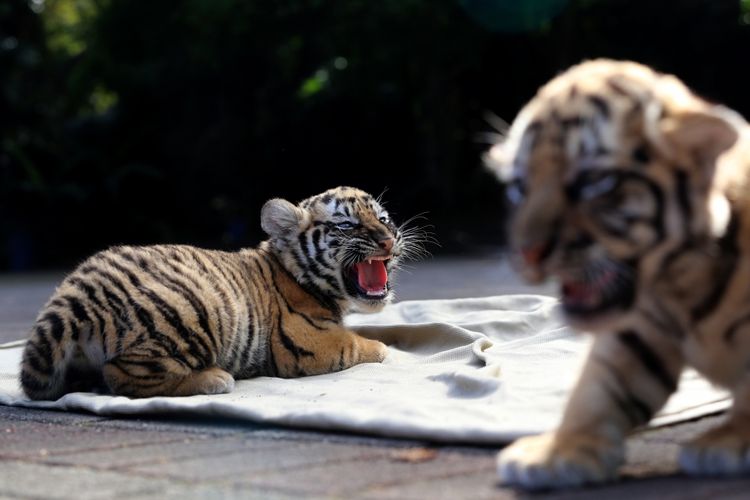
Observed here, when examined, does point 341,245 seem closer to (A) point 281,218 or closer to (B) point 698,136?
(A) point 281,218

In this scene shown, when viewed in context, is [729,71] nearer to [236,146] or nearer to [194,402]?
[236,146]

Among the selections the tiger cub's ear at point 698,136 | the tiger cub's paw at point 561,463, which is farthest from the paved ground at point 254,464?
the tiger cub's ear at point 698,136

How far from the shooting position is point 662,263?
2486 mm

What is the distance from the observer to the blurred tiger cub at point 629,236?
2.39 meters

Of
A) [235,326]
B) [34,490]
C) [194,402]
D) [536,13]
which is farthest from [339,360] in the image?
[536,13]

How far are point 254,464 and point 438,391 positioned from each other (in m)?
1.20

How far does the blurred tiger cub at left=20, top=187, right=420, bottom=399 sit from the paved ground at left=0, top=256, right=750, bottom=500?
403 millimetres

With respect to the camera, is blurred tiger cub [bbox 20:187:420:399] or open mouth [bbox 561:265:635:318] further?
blurred tiger cub [bbox 20:187:420:399]

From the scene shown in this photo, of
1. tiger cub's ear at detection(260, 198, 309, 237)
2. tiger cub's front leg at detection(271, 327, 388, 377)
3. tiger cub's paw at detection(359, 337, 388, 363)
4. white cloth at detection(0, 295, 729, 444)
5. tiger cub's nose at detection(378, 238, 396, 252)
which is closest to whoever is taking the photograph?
white cloth at detection(0, 295, 729, 444)

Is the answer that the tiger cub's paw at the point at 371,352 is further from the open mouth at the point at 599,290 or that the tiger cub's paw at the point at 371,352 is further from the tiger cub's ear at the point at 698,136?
the tiger cub's ear at the point at 698,136

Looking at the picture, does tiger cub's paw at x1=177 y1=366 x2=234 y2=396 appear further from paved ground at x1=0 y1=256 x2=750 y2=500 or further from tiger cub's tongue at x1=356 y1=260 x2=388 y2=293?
tiger cub's tongue at x1=356 y1=260 x2=388 y2=293

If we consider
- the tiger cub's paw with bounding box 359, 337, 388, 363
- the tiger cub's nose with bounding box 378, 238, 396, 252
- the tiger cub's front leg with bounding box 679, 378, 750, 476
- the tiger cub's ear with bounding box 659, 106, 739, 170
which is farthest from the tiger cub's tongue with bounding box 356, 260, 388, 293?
the tiger cub's ear with bounding box 659, 106, 739, 170

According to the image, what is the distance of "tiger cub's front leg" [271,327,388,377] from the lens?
4.87 meters

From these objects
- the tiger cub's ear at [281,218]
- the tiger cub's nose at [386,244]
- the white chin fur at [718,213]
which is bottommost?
the white chin fur at [718,213]
